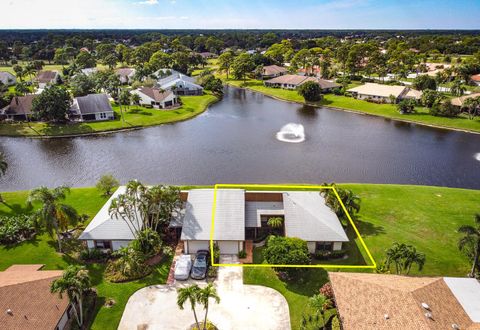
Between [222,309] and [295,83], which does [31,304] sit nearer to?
[222,309]

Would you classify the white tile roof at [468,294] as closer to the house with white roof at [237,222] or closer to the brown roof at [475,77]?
the house with white roof at [237,222]

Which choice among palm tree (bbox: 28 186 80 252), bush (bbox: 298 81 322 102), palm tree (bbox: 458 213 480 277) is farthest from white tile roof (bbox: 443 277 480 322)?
bush (bbox: 298 81 322 102)

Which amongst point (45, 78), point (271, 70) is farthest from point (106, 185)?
point (271, 70)

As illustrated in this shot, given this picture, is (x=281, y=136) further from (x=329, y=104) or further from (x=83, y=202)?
(x=83, y=202)

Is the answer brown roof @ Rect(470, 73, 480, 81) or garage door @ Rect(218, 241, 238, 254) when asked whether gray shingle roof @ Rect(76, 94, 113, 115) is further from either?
brown roof @ Rect(470, 73, 480, 81)

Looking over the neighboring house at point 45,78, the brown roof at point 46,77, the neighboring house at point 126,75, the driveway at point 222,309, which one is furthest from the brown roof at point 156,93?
the driveway at point 222,309

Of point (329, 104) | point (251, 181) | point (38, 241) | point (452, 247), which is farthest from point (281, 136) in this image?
point (38, 241)
